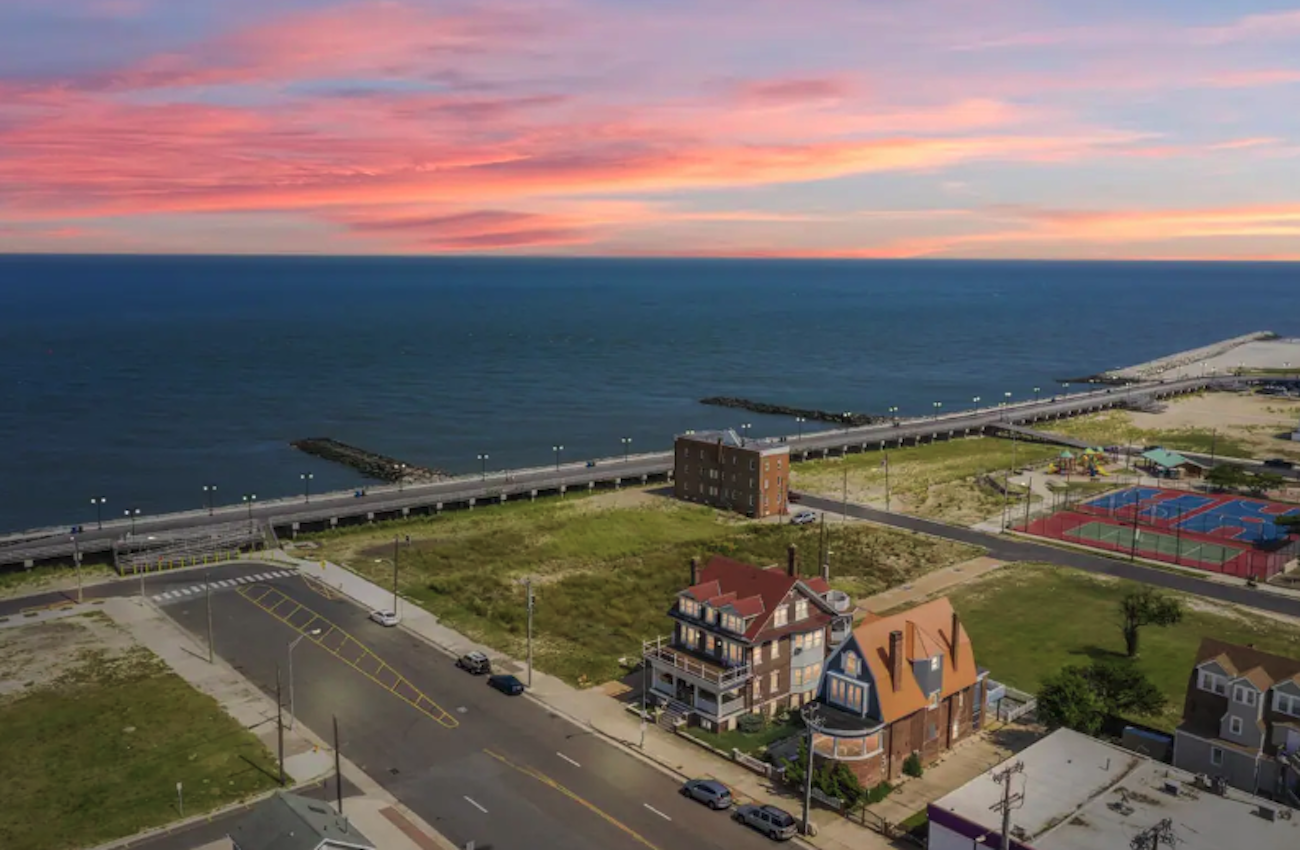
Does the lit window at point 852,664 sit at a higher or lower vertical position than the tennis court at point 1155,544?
higher

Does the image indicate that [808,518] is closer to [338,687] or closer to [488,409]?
[338,687]

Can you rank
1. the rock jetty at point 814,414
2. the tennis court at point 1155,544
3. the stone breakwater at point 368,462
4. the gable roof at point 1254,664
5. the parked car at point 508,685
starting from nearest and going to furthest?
the gable roof at point 1254,664 → the parked car at point 508,685 → the tennis court at point 1155,544 → the stone breakwater at point 368,462 → the rock jetty at point 814,414

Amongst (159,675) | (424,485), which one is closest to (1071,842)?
(159,675)

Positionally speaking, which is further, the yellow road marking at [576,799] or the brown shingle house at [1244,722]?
the brown shingle house at [1244,722]

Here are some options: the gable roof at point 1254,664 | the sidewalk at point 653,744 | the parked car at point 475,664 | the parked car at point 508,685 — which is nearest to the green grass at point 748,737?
the sidewalk at point 653,744

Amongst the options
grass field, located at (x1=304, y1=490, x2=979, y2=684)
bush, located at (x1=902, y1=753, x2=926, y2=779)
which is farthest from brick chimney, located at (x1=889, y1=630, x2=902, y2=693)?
grass field, located at (x1=304, y1=490, x2=979, y2=684)

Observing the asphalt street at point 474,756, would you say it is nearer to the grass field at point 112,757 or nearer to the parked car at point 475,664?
the parked car at point 475,664
